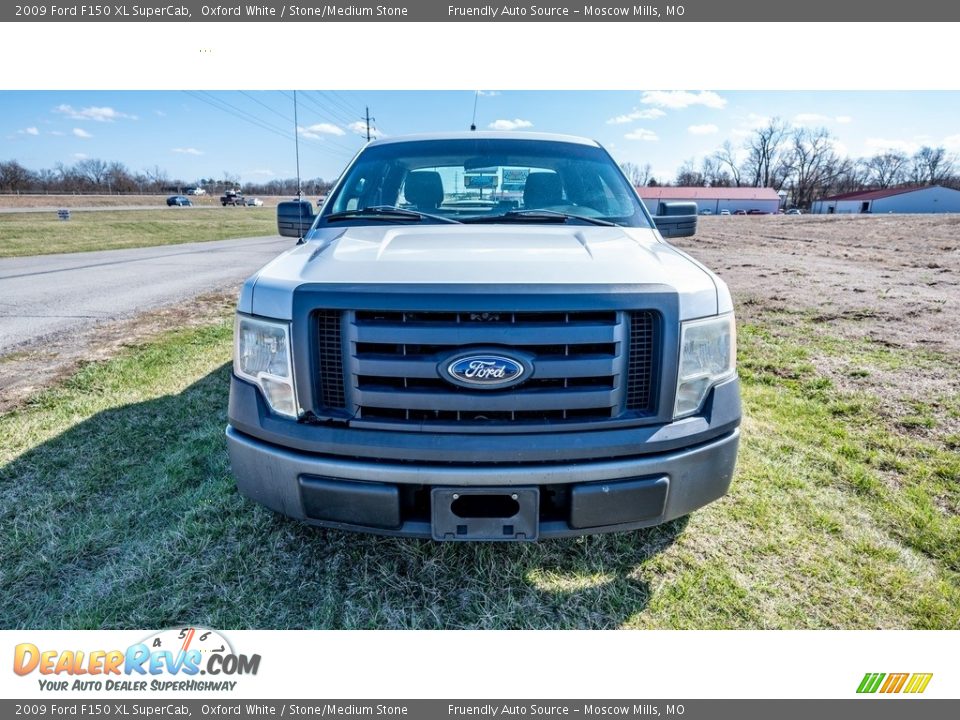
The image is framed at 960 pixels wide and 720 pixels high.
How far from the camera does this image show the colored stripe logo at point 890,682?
199 cm

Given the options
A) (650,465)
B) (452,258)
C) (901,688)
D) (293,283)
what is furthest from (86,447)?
(901,688)

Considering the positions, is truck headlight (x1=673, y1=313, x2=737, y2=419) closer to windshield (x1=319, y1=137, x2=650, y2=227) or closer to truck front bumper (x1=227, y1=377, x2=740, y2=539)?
truck front bumper (x1=227, y1=377, x2=740, y2=539)

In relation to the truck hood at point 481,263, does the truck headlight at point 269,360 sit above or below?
below

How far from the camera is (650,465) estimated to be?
2.00 meters

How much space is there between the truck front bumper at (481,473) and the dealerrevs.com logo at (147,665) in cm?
58

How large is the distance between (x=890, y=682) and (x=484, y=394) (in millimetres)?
1840

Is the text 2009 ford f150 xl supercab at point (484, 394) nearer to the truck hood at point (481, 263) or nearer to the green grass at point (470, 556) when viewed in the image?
the truck hood at point (481, 263)

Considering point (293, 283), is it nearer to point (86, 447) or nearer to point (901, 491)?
point (86, 447)

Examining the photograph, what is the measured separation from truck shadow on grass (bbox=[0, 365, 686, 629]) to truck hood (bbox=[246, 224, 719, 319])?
120 cm

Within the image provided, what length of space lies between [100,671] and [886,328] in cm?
766

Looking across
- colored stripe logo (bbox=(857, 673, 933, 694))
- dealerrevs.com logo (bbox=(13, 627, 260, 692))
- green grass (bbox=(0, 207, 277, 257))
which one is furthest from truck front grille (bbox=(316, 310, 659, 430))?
green grass (bbox=(0, 207, 277, 257))

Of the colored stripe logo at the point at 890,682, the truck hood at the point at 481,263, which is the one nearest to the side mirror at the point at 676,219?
the truck hood at the point at 481,263

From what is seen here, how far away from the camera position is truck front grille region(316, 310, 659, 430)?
195 cm

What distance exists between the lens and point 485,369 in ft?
6.39
